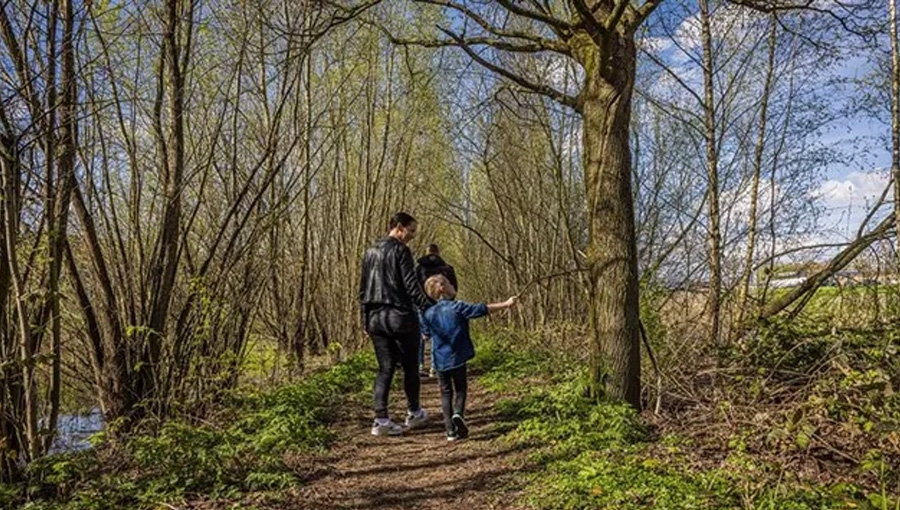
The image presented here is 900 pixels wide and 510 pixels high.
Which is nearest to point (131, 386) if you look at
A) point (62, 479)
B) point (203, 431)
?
point (203, 431)

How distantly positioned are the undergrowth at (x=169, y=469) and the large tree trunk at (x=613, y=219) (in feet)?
8.21

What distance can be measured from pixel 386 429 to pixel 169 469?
6.32ft

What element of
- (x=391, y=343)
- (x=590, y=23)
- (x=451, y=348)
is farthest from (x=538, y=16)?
(x=391, y=343)

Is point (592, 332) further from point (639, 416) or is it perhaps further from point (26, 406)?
point (26, 406)

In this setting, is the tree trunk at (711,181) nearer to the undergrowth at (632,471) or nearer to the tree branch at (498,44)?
the undergrowth at (632,471)

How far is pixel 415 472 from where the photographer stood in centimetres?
427

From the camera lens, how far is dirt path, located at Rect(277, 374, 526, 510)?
3.64 m

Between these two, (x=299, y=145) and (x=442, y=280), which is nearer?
(x=442, y=280)

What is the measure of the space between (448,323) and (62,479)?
2.75m

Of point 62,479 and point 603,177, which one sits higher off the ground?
point 603,177

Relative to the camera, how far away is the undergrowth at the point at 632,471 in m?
2.86

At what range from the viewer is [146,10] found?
564 cm

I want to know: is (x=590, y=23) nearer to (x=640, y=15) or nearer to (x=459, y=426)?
(x=640, y=15)

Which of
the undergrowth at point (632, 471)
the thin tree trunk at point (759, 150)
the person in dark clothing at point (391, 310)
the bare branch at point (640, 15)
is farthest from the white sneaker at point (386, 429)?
the thin tree trunk at point (759, 150)
